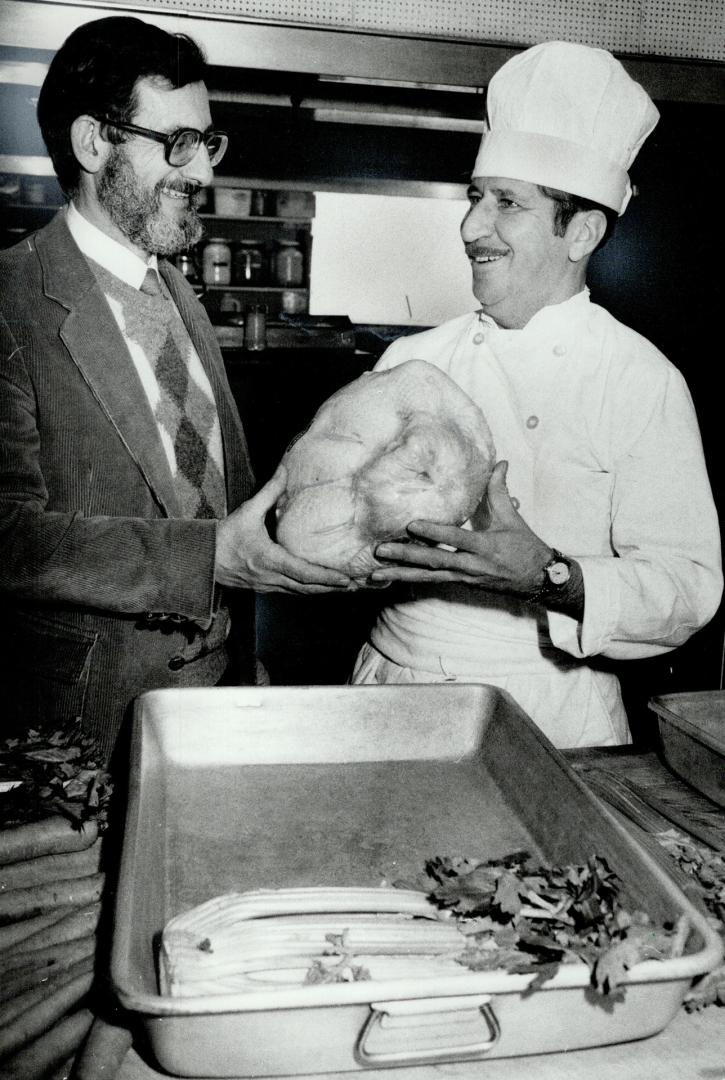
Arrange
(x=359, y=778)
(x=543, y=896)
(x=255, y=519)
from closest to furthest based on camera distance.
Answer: (x=543, y=896) → (x=359, y=778) → (x=255, y=519)

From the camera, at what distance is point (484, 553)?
175 centimetres

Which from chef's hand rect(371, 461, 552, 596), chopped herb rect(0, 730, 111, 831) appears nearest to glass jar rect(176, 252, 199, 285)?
chef's hand rect(371, 461, 552, 596)

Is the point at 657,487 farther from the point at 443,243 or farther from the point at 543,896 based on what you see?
the point at 443,243

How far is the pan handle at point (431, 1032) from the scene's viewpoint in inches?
38.2

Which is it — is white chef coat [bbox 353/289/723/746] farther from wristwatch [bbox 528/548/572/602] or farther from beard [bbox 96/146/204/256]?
beard [bbox 96/146/204/256]

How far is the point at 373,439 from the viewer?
5.79ft

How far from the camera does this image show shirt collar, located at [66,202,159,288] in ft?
7.37

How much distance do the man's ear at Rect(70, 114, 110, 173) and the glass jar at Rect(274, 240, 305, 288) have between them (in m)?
6.98

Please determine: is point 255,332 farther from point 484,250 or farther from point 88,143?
point 484,250

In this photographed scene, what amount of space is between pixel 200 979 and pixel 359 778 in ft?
2.22

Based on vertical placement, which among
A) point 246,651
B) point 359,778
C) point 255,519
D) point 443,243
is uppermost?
point 443,243

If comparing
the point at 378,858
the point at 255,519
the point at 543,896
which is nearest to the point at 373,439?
the point at 255,519

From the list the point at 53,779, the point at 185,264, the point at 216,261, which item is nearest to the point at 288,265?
the point at 216,261

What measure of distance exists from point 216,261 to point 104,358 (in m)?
6.99
